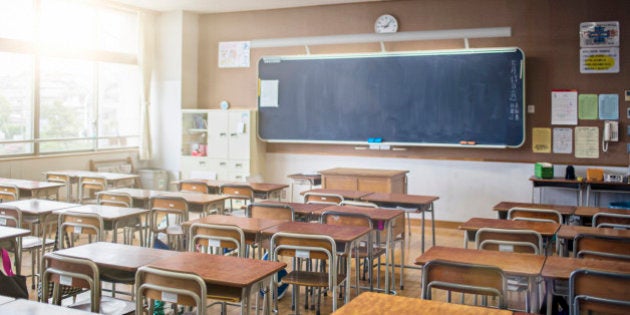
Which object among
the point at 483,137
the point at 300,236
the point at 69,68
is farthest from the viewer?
the point at 69,68

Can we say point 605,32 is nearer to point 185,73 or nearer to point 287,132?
point 287,132

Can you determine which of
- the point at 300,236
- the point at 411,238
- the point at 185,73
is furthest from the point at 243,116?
the point at 300,236

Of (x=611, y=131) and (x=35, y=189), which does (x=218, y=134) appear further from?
(x=611, y=131)

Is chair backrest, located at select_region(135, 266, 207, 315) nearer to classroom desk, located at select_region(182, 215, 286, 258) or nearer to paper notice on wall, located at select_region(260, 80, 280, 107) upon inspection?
classroom desk, located at select_region(182, 215, 286, 258)

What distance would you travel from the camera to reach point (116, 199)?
5980 millimetres

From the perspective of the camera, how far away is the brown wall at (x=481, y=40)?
7598mm

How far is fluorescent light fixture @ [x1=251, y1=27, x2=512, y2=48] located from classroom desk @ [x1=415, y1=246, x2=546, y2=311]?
5014mm

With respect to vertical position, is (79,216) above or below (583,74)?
below

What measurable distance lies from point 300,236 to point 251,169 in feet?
19.0

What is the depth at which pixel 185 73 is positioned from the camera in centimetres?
1003

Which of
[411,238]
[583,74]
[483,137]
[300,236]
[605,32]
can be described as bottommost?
[411,238]

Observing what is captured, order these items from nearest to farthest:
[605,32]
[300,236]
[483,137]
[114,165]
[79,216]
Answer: [300,236], [79,216], [605,32], [483,137], [114,165]

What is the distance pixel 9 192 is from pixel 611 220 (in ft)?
18.7

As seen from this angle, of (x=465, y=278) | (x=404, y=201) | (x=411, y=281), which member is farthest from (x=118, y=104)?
(x=465, y=278)
